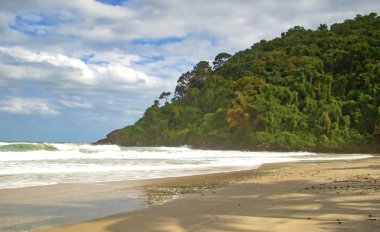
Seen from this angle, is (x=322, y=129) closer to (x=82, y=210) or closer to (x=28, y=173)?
(x=28, y=173)

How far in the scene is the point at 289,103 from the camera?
51750mm

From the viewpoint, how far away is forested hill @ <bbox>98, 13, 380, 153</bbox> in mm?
45344

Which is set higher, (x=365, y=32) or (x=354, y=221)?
(x=365, y=32)

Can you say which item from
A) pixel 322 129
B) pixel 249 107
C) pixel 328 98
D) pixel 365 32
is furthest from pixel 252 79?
pixel 365 32

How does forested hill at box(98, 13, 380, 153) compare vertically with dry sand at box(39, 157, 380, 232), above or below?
above

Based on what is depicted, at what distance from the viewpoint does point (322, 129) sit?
1795 inches

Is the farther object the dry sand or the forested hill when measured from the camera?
the forested hill

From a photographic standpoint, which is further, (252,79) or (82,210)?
(252,79)

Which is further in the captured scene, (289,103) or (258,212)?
(289,103)

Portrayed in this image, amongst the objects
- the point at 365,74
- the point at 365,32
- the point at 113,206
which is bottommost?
the point at 113,206

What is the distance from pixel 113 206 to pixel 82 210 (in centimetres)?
72

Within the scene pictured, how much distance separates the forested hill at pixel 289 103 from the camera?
45.3 meters

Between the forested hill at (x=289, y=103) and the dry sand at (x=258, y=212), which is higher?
the forested hill at (x=289, y=103)

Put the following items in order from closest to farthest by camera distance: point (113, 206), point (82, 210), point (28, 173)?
point (82, 210) → point (113, 206) → point (28, 173)
